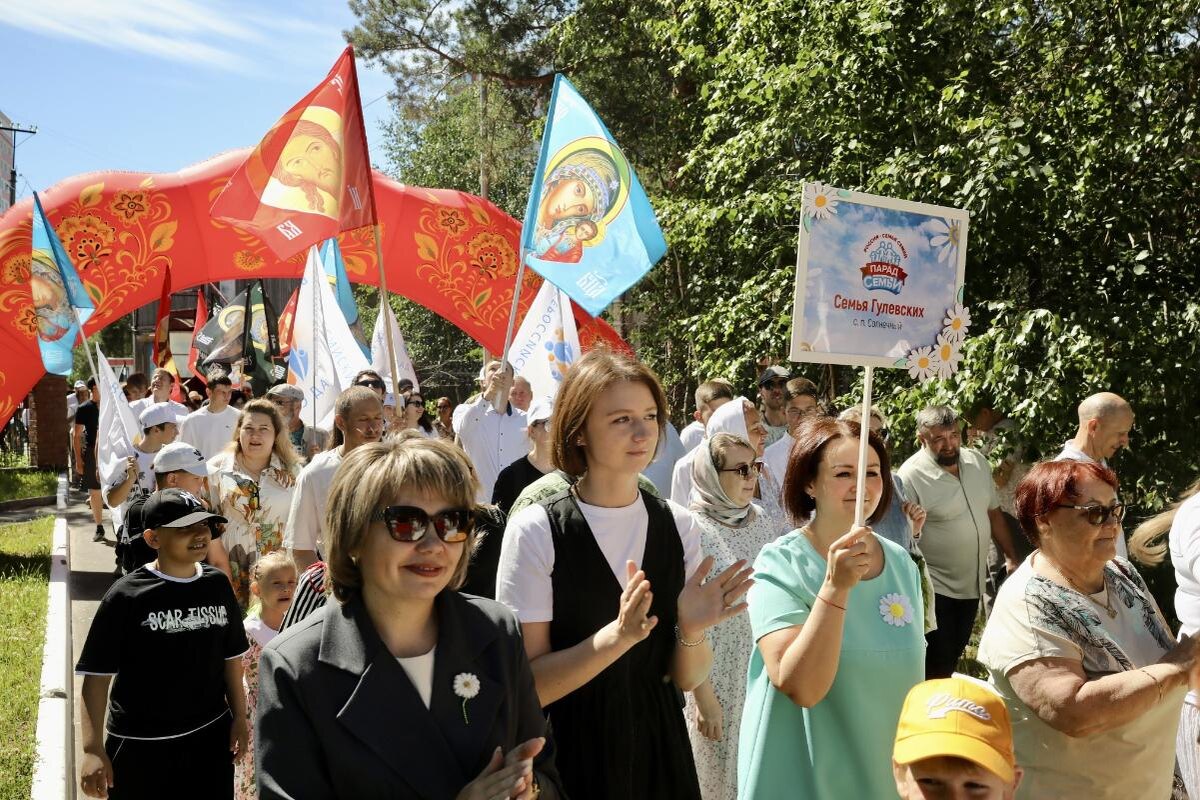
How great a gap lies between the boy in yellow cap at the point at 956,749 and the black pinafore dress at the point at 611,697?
Answer: 2.75ft

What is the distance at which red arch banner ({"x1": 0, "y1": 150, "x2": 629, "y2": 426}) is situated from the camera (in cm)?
1159

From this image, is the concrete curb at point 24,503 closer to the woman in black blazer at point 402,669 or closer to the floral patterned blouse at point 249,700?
the floral patterned blouse at point 249,700

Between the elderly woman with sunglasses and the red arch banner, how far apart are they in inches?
284

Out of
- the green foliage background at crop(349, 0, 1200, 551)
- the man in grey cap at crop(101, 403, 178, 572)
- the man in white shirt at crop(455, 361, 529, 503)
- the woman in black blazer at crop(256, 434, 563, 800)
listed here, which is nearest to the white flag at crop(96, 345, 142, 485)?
the man in grey cap at crop(101, 403, 178, 572)

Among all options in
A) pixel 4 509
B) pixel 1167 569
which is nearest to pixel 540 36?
pixel 4 509

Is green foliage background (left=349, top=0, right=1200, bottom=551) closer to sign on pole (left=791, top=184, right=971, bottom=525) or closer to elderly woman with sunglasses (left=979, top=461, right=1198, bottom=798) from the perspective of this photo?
sign on pole (left=791, top=184, right=971, bottom=525)

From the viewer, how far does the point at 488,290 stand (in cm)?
1373

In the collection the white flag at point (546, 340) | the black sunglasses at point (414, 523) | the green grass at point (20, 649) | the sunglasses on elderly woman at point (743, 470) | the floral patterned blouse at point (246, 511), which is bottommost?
the green grass at point (20, 649)

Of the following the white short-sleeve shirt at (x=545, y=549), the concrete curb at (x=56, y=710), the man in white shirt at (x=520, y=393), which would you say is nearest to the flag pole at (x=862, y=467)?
the white short-sleeve shirt at (x=545, y=549)

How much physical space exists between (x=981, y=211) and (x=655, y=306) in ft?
31.1

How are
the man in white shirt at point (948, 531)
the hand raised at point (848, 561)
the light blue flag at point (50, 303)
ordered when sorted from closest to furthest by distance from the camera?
1. the hand raised at point (848, 561)
2. the man in white shirt at point (948, 531)
3. the light blue flag at point (50, 303)

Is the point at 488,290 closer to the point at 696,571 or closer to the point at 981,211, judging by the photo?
the point at 981,211

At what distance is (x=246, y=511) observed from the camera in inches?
259

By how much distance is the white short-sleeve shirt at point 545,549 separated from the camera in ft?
10.4
